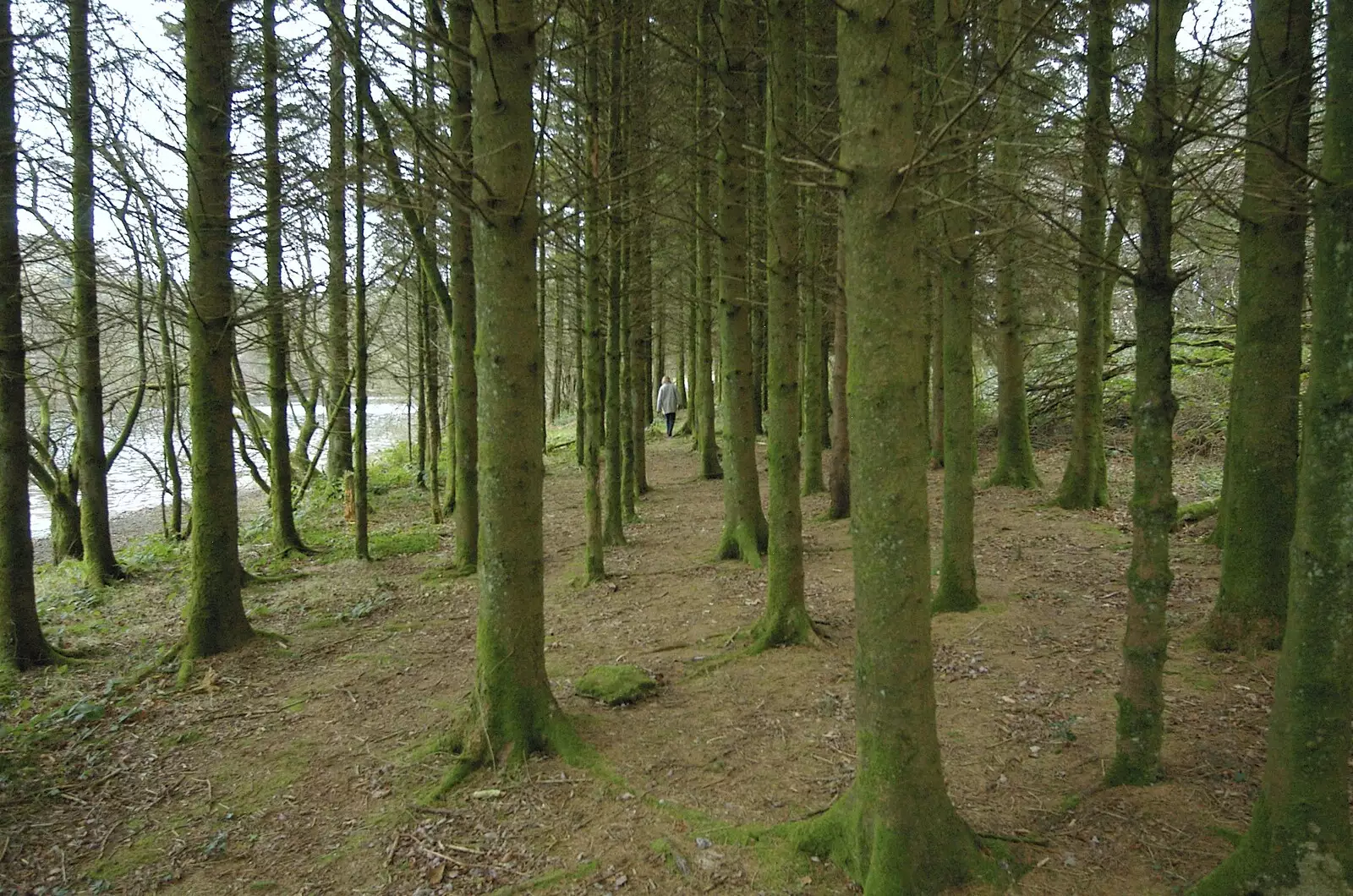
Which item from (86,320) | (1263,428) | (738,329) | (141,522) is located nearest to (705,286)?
(738,329)

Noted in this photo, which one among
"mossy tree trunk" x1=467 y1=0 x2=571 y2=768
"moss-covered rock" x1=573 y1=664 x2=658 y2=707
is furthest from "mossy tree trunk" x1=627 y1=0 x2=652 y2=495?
"moss-covered rock" x1=573 y1=664 x2=658 y2=707

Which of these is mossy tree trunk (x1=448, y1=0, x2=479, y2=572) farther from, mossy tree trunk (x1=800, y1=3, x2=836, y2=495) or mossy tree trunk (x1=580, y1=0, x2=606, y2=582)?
mossy tree trunk (x1=800, y1=3, x2=836, y2=495)

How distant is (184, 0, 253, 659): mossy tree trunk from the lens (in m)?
6.63

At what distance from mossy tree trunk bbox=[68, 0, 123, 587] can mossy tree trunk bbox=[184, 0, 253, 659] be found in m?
2.96

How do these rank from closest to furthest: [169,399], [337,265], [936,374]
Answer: [337,265], [169,399], [936,374]

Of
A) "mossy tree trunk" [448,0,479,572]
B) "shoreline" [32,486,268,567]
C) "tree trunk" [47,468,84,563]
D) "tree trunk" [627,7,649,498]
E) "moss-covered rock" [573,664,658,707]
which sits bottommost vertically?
"shoreline" [32,486,268,567]

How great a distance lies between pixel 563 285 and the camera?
15477 mm

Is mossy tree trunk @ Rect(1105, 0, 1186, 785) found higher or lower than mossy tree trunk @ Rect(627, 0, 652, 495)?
lower

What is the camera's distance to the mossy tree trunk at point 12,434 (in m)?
6.39

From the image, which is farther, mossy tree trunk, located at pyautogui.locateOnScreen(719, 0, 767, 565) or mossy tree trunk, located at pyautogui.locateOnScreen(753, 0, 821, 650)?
mossy tree trunk, located at pyautogui.locateOnScreen(719, 0, 767, 565)

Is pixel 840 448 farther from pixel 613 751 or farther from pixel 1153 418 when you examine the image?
pixel 1153 418

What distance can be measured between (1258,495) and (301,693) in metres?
7.14

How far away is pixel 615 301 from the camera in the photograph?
9.38 metres

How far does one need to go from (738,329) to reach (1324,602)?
611cm
